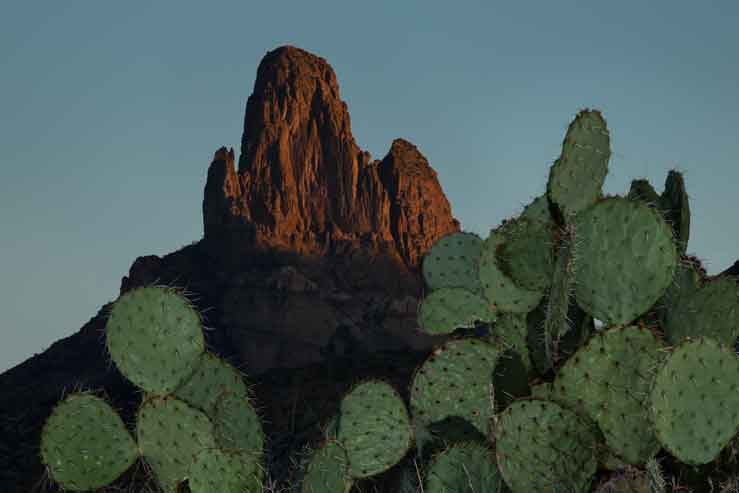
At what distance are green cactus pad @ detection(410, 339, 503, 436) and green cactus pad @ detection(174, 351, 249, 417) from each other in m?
0.85

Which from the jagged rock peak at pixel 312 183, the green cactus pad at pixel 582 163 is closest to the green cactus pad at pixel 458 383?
the green cactus pad at pixel 582 163

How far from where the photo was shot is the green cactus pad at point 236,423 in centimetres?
463

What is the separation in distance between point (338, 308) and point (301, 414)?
39879 mm

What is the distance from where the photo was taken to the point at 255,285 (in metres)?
60.1

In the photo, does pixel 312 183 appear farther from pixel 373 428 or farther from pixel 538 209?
pixel 373 428

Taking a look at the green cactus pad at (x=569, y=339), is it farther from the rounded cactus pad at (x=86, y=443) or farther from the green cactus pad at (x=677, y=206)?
the rounded cactus pad at (x=86, y=443)

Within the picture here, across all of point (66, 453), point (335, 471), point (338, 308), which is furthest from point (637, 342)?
point (338, 308)

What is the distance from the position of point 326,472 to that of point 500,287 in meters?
1.15

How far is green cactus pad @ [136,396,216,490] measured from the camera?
4.60 meters

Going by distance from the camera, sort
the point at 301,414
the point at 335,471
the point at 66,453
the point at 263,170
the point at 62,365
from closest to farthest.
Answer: the point at 335,471 < the point at 66,453 < the point at 301,414 < the point at 62,365 < the point at 263,170

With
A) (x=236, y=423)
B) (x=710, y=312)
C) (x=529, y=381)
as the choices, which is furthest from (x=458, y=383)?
(x=710, y=312)

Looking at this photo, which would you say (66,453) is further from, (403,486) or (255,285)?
(255,285)

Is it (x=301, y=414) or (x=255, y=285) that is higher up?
(x=255, y=285)

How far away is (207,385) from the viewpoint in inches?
187
